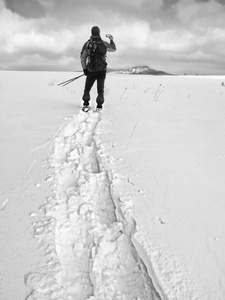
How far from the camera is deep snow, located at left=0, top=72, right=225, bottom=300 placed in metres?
1.33

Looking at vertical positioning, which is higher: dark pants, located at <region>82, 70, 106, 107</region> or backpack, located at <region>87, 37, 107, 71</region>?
backpack, located at <region>87, 37, 107, 71</region>

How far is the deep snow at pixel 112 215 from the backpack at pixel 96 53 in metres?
2.11

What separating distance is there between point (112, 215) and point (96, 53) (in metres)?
4.05

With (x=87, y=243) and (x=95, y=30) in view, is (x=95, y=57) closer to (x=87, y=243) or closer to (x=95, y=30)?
(x=95, y=30)

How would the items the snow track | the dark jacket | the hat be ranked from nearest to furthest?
the snow track
the hat
the dark jacket

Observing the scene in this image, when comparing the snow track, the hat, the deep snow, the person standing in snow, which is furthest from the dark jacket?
the snow track

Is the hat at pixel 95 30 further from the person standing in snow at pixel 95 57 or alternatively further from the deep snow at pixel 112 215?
the deep snow at pixel 112 215

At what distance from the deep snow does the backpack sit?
2.11 meters

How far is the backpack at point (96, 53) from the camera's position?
16.2ft

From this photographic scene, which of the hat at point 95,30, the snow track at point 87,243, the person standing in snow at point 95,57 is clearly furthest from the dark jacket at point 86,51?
the snow track at point 87,243

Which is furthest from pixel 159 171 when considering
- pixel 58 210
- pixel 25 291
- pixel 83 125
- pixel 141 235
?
pixel 83 125

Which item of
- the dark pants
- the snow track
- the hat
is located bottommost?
the snow track

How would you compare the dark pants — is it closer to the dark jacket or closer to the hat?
the dark jacket

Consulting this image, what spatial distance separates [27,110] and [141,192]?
3944 mm
